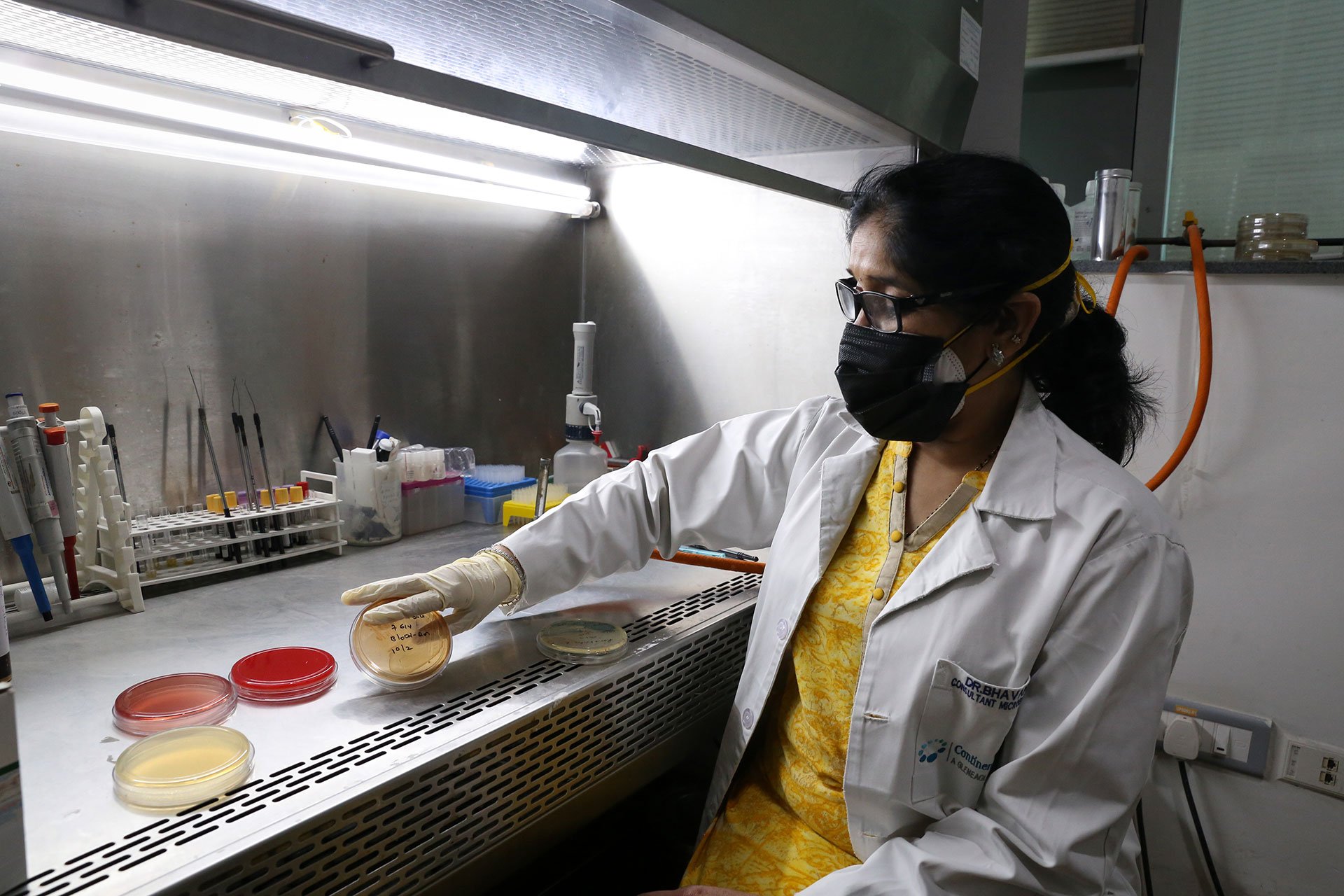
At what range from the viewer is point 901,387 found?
1.21 m

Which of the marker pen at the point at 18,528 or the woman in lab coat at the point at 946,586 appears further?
the marker pen at the point at 18,528

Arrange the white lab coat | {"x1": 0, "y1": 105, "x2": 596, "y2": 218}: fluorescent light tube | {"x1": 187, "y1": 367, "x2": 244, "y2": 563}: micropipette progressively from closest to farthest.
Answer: the white lab coat
{"x1": 0, "y1": 105, "x2": 596, "y2": 218}: fluorescent light tube
{"x1": 187, "y1": 367, "x2": 244, "y2": 563}: micropipette

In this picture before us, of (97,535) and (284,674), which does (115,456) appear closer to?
(97,535)

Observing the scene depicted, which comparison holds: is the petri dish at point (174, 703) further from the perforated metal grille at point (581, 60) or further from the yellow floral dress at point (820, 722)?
the perforated metal grille at point (581, 60)

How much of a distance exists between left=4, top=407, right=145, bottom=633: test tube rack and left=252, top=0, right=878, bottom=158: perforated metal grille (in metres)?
0.74

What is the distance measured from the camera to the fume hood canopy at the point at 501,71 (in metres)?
0.83

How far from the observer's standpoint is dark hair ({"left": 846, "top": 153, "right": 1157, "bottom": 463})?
1.16 metres

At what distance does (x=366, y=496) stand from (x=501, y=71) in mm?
877

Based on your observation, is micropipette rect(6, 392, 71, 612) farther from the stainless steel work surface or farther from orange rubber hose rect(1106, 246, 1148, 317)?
orange rubber hose rect(1106, 246, 1148, 317)

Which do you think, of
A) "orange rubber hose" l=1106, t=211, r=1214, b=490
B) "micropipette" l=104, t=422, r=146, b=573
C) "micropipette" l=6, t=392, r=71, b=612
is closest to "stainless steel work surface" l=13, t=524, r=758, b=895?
"micropipette" l=6, t=392, r=71, b=612

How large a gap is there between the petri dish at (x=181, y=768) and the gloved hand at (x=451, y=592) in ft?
0.81

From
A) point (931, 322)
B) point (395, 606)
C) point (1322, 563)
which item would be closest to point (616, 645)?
point (395, 606)

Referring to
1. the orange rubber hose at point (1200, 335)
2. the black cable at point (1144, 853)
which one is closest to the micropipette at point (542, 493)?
the orange rubber hose at point (1200, 335)

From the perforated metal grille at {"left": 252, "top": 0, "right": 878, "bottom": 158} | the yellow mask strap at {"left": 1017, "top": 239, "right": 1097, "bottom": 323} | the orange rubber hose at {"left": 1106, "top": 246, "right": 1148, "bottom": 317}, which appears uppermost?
the perforated metal grille at {"left": 252, "top": 0, "right": 878, "bottom": 158}
